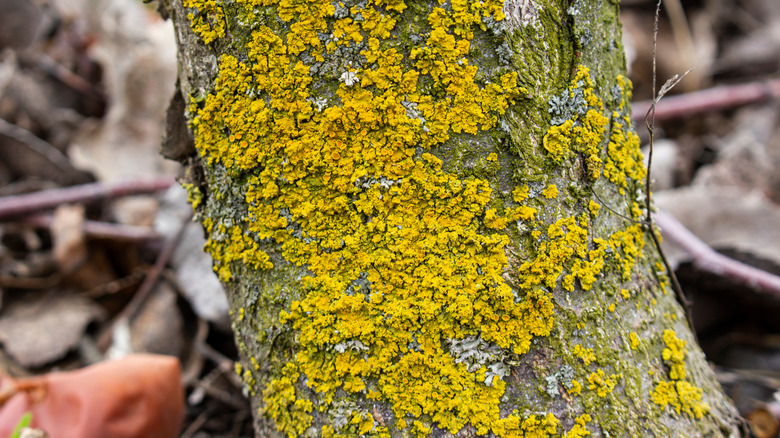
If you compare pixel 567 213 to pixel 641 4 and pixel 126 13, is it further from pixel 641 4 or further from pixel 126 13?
pixel 641 4

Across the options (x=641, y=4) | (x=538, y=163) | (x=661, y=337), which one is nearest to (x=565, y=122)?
(x=538, y=163)

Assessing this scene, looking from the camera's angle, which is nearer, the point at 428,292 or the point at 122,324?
the point at 428,292

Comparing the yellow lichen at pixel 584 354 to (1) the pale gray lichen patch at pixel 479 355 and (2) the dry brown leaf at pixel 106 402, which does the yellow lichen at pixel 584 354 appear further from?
(2) the dry brown leaf at pixel 106 402

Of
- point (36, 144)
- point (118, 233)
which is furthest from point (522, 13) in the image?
point (36, 144)

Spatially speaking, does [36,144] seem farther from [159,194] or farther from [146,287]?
[146,287]

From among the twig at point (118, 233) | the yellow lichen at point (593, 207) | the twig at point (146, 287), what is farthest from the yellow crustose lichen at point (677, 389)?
the twig at point (118, 233)

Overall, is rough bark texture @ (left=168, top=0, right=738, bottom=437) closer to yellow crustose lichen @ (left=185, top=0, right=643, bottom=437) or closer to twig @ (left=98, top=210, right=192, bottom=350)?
yellow crustose lichen @ (left=185, top=0, right=643, bottom=437)
